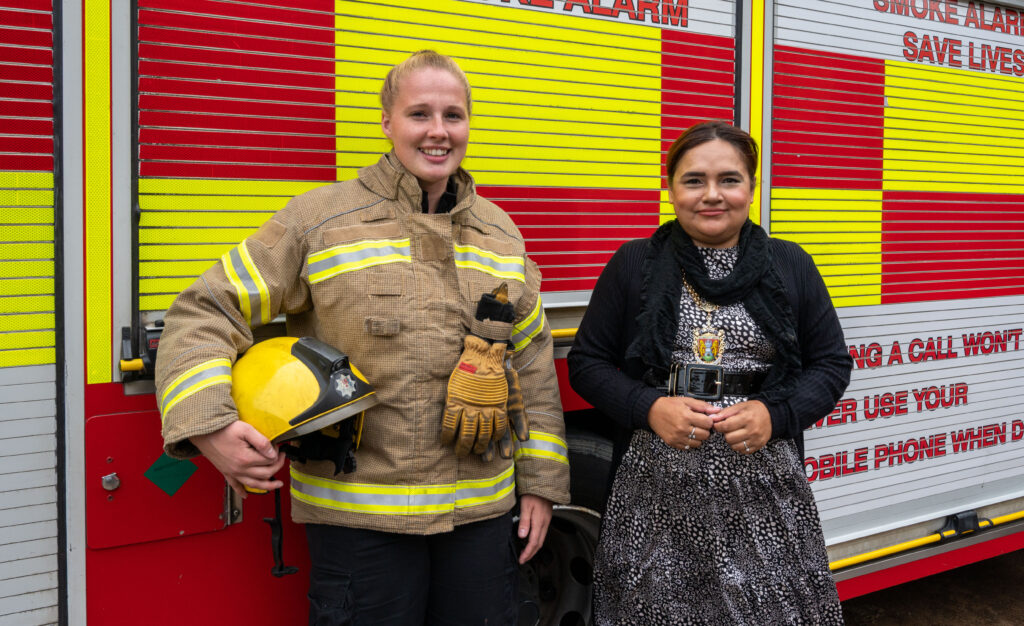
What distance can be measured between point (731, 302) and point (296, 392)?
1.03 metres

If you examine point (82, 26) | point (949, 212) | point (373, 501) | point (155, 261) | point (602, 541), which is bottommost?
point (602, 541)

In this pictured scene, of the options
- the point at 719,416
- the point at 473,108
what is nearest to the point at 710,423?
the point at 719,416

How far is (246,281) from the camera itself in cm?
158

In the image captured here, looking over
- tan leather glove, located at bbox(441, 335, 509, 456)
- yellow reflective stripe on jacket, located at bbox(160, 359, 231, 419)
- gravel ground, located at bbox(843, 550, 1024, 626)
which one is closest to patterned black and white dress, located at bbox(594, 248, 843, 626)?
tan leather glove, located at bbox(441, 335, 509, 456)

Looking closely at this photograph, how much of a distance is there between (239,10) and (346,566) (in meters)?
1.34

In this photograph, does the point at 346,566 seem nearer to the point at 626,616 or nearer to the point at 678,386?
the point at 626,616

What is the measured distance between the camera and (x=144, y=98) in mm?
1821

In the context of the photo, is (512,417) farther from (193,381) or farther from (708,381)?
(193,381)

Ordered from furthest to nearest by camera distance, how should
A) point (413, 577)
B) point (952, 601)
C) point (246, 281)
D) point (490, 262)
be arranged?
point (952, 601) < point (490, 262) < point (413, 577) < point (246, 281)

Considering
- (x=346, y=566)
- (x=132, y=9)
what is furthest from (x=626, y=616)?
(x=132, y=9)

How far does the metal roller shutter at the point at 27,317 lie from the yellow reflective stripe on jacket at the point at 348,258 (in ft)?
2.08

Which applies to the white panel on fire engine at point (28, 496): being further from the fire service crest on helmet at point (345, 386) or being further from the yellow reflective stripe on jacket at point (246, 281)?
the fire service crest on helmet at point (345, 386)

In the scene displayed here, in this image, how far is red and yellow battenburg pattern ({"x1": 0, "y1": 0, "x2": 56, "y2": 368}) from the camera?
169 cm

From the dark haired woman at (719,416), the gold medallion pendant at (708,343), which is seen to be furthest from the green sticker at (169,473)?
the gold medallion pendant at (708,343)
